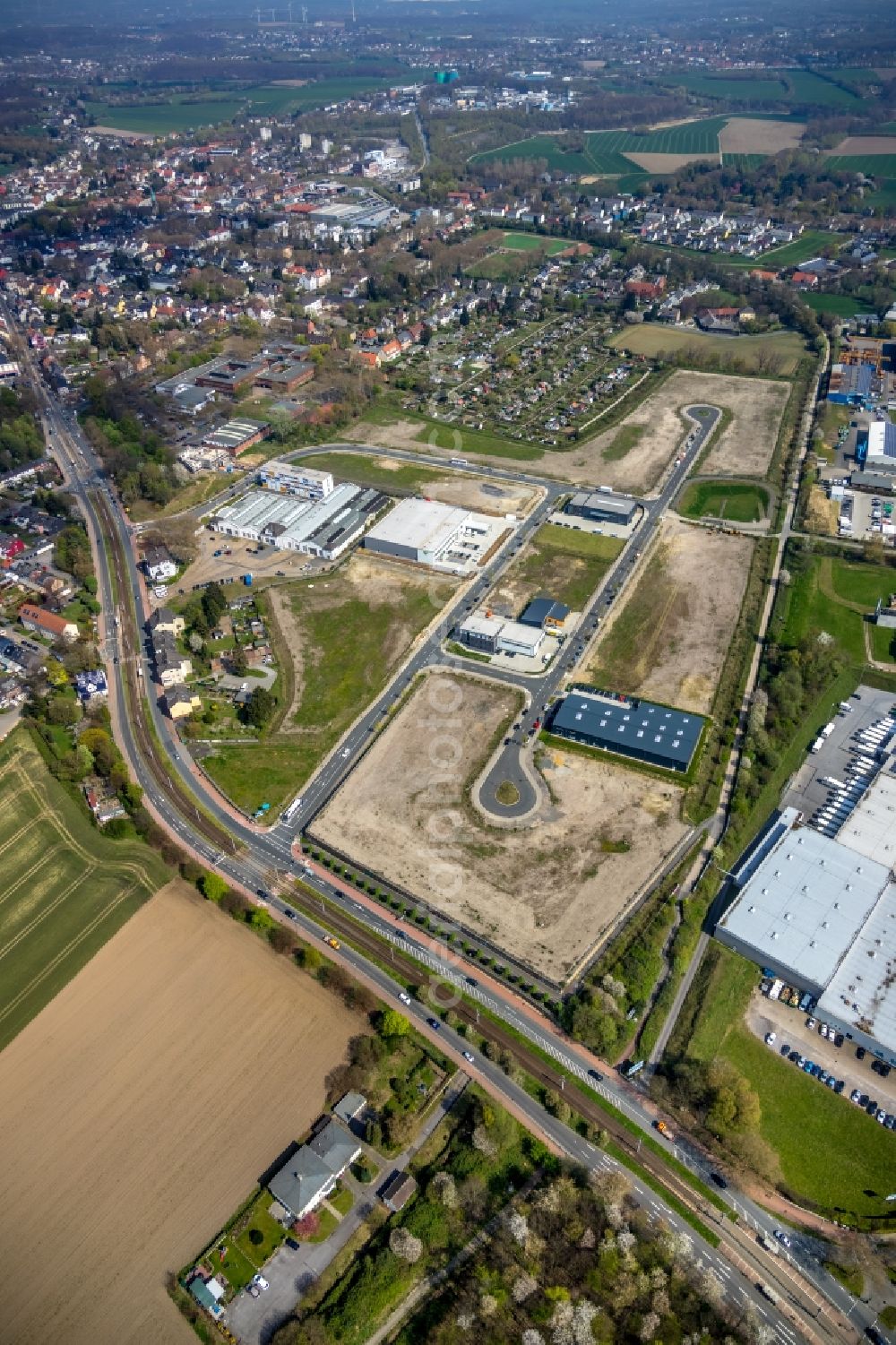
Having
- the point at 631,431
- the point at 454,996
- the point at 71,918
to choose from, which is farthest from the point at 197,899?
the point at 631,431

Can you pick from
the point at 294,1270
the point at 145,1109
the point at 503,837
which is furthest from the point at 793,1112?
the point at 145,1109

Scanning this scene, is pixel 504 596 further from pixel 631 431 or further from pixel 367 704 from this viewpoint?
pixel 631 431

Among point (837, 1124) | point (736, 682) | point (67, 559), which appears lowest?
point (837, 1124)

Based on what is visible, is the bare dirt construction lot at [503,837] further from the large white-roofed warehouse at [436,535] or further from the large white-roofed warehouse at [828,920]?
the large white-roofed warehouse at [436,535]

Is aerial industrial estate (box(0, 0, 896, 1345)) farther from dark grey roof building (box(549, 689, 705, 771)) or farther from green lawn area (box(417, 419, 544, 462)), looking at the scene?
green lawn area (box(417, 419, 544, 462))

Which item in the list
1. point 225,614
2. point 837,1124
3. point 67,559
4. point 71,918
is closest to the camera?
point 837,1124

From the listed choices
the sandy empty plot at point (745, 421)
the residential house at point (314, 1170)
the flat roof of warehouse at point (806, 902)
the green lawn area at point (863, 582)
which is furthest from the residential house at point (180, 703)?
the sandy empty plot at point (745, 421)

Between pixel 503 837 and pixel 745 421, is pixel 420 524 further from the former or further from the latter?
pixel 745 421
